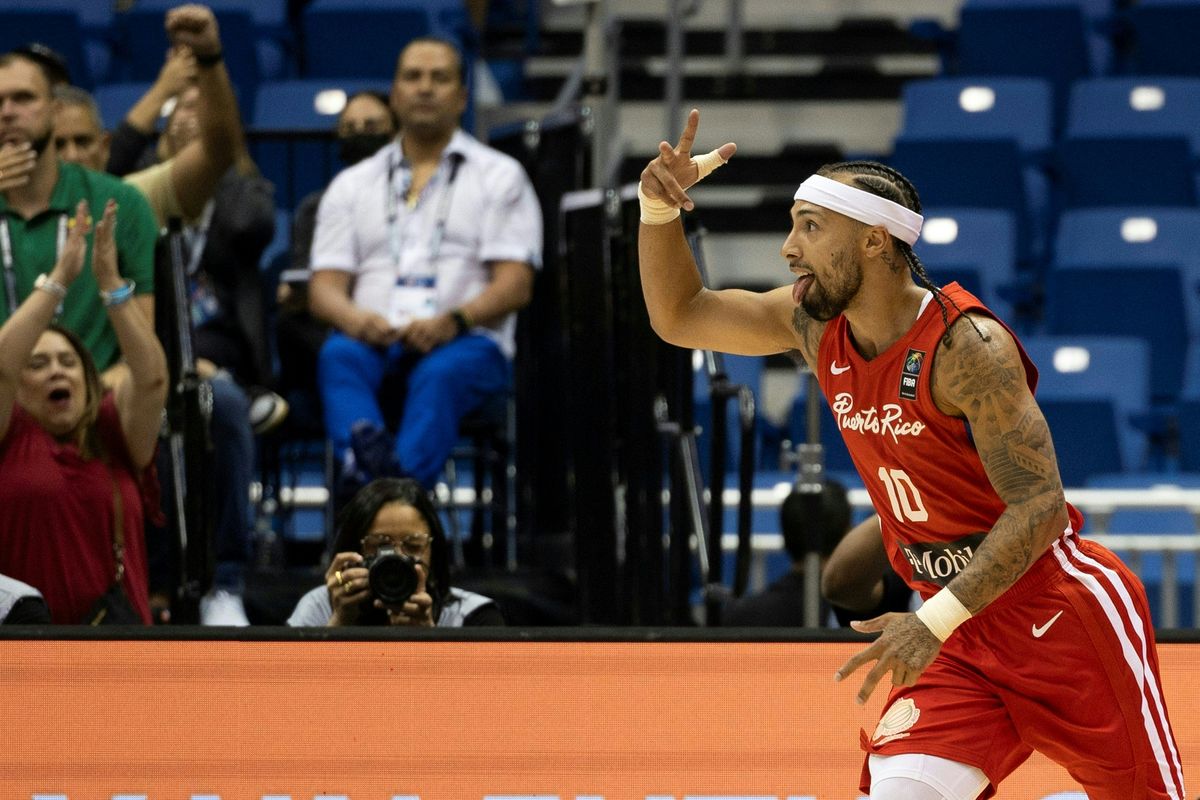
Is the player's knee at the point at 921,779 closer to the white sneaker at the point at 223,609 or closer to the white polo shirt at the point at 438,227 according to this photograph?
the white sneaker at the point at 223,609

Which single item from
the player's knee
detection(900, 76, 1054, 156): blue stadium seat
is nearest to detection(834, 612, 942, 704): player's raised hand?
the player's knee

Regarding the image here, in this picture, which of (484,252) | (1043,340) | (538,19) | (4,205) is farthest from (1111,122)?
(4,205)

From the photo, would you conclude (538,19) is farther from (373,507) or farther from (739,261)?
(373,507)

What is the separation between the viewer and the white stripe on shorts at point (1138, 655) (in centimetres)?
356

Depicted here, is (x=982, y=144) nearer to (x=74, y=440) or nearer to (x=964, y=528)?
(x=74, y=440)

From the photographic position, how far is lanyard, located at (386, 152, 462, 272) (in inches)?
258

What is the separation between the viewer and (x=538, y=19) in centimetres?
1038

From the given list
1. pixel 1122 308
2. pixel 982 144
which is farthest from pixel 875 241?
pixel 982 144

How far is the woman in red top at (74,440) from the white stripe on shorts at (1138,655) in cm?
273

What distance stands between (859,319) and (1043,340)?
478 cm

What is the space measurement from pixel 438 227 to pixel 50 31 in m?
4.36

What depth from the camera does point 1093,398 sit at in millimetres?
7926

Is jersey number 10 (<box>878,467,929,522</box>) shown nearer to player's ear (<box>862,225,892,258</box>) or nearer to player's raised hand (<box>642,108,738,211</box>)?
player's ear (<box>862,225,892,258</box>)

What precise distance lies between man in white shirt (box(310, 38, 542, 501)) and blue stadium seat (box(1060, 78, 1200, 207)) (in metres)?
3.89
